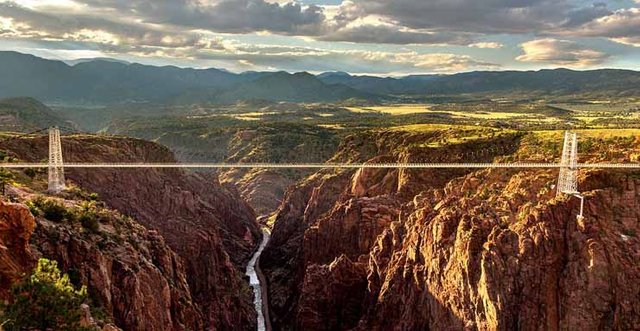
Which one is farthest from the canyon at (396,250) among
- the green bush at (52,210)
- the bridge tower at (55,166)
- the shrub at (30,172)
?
the shrub at (30,172)

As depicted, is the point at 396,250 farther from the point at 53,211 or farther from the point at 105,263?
the point at 53,211

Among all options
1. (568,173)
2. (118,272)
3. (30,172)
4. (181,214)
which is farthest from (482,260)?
(181,214)

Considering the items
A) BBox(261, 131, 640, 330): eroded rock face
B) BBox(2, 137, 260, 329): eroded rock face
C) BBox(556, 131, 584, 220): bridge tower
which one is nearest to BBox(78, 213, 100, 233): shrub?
BBox(2, 137, 260, 329): eroded rock face

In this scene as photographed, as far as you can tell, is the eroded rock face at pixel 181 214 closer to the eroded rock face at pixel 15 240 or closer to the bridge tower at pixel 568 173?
the eroded rock face at pixel 15 240

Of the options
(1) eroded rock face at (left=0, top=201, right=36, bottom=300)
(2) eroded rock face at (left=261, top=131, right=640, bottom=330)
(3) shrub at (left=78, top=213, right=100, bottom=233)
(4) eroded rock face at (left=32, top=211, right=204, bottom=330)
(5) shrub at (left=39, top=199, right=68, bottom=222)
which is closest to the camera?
(1) eroded rock face at (left=0, top=201, right=36, bottom=300)

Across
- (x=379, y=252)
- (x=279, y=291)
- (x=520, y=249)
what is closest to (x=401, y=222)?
(x=379, y=252)

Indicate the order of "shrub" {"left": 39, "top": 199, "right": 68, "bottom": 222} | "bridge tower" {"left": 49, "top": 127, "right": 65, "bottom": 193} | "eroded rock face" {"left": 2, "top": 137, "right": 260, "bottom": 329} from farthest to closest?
"eroded rock face" {"left": 2, "top": 137, "right": 260, "bottom": 329} < "bridge tower" {"left": 49, "top": 127, "right": 65, "bottom": 193} < "shrub" {"left": 39, "top": 199, "right": 68, "bottom": 222}

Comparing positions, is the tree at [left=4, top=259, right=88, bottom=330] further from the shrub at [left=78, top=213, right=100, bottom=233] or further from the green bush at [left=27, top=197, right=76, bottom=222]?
the shrub at [left=78, top=213, right=100, bottom=233]
